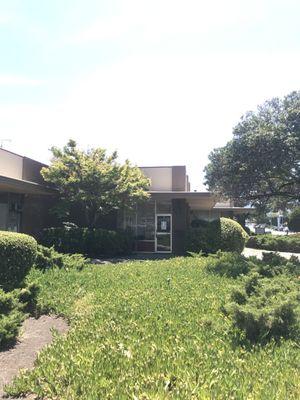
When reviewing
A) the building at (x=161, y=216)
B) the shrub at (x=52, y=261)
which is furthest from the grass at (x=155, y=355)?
the building at (x=161, y=216)

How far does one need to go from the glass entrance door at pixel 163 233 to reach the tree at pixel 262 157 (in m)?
5.47

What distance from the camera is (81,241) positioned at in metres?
19.4

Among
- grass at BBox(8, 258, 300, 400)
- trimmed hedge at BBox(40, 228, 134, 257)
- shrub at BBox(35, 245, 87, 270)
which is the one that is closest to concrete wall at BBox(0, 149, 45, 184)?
trimmed hedge at BBox(40, 228, 134, 257)

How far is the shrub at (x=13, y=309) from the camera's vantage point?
629 centimetres

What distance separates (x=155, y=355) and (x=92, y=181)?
14.9 metres

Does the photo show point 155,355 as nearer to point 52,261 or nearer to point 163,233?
point 52,261

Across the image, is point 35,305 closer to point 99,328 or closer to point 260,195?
point 99,328

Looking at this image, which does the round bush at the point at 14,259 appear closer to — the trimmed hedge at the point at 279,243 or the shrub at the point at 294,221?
the trimmed hedge at the point at 279,243

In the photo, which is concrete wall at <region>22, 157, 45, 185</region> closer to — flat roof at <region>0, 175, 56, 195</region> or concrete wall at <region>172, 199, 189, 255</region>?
flat roof at <region>0, 175, 56, 195</region>

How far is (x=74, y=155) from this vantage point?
20.3 metres

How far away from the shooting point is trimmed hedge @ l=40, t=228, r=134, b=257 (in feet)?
63.3

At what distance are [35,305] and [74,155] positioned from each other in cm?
1277

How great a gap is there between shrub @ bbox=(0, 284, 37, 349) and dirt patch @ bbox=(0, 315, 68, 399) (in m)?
0.20

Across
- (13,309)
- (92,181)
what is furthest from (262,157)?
(13,309)
